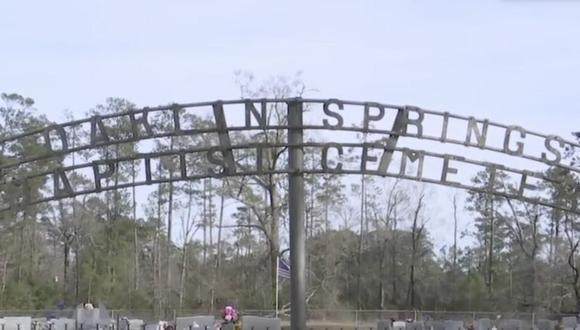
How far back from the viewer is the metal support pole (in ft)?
66.7

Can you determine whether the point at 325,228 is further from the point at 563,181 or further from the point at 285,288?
the point at 563,181

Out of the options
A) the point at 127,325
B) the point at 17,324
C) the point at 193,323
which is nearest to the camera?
the point at 193,323

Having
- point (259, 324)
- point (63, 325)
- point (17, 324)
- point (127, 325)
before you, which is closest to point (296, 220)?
point (259, 324)

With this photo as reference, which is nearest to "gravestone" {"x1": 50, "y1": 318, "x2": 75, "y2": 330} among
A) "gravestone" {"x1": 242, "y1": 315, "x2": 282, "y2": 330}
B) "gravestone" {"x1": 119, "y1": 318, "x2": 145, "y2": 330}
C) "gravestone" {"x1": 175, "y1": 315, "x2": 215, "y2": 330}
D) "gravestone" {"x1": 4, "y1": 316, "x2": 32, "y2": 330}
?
"gravestone" {"x1": 4, "y1": 316, "x2": 32, "y2": 330}

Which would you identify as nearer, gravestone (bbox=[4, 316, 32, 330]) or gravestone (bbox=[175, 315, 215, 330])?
gravestone (bbox=[175, 315, 215, 330])

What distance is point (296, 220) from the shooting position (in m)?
20.5

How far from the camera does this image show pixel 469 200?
7106cm

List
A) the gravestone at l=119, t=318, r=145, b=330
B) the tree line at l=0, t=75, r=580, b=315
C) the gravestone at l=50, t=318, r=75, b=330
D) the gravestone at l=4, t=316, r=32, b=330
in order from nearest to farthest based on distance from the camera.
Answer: the gravestone at l=4, t=316, r=32, b=330 → the gravestone at l=50, t=318, r=75, b=330 → the gravestone at l=119, t=318, r=145, b=330 → the tree line at l=0, t=75, r=580, b=315

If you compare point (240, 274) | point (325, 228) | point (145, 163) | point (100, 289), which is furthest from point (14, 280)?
point (145, 163)

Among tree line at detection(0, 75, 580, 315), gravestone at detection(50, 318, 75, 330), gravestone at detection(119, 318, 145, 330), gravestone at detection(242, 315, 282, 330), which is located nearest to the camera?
gravestone at detection(242, 315, 282, 330)

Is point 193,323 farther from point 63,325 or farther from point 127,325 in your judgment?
point 127,325

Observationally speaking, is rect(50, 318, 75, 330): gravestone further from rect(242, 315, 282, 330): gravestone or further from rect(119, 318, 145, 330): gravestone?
rect(242, 315, 282, 330): gravestone

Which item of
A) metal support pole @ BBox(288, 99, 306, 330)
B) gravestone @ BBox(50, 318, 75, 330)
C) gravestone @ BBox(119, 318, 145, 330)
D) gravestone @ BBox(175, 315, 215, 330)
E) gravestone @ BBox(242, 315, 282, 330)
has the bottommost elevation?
gravestone @ BBox(119, 318, 145, 330)

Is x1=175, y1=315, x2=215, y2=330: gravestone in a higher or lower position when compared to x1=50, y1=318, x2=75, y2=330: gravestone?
higher
